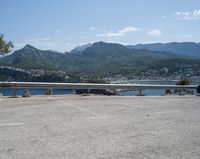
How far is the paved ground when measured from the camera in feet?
18.6

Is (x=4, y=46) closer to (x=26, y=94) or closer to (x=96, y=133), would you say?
(x=26, y=94)

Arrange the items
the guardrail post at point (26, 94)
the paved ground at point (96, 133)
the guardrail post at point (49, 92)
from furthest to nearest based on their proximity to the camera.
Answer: the guardrail post at point (49, 92), the guardrail post at point (26, 94), the paved ground at point (96, 133)

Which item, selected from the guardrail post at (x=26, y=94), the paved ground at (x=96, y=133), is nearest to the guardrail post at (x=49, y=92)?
the guardrail post at (x=26, y=94)

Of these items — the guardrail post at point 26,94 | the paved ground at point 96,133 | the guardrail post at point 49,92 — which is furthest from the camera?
the guardrail post at point 49,92

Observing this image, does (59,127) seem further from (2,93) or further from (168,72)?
(168,72)

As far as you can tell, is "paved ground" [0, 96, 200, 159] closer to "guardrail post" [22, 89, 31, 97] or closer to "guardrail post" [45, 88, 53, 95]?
"guardrail post" [22, 89, 31, 97]

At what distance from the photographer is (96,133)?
7141 millimetres

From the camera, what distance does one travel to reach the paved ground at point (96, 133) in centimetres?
567

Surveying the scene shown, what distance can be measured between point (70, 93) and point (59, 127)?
9061 millimetres

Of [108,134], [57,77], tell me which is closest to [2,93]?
[108,134]

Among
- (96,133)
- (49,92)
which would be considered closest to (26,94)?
(49,92)

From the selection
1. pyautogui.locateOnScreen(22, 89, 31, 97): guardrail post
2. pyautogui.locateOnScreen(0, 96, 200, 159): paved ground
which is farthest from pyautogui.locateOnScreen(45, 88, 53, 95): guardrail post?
pyautogui.locateOnScreen(0, 96, 200, 159): paved ground

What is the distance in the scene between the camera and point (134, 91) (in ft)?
68.4

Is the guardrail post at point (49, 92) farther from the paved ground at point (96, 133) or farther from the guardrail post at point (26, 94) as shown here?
the paved ground at point (96, 133)
